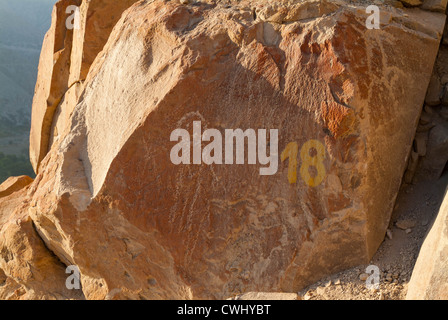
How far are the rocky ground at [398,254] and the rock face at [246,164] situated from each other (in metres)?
0.09

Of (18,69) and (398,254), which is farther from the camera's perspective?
(18,69)

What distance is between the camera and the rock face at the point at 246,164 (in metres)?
2.94

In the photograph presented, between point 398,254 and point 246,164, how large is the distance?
1.10 metres

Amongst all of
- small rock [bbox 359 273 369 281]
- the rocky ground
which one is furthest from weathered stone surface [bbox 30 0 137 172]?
small rock [bbox 359 273 369 281]

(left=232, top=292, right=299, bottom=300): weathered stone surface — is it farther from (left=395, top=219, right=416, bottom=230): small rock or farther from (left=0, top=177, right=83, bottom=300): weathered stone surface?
(left=0, top=177, right=83, bottom=300): weathered stone surface

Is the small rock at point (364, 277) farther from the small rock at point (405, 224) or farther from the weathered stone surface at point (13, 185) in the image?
the weathered stone surface at point (13, 185)

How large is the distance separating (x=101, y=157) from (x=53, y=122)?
311 cm

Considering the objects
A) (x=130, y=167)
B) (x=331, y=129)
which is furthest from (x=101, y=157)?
(x=331, y=129)

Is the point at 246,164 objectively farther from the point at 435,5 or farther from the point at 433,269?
the point at 435,5

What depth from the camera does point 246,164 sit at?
A: 3.02m

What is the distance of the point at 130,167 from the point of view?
10.2 feet

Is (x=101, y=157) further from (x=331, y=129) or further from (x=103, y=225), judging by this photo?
(x=331, y=129)

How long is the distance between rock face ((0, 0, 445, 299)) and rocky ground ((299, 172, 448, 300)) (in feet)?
0.29

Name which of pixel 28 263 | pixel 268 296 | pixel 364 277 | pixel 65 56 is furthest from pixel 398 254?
pixel 65 56
